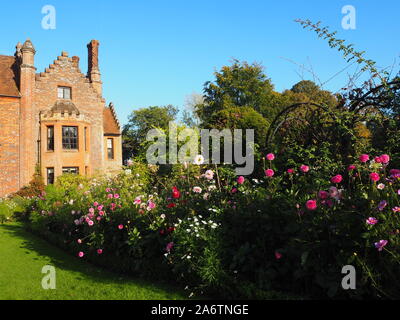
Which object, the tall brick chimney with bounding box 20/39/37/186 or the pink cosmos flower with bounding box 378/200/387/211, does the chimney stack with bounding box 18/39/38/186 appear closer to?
the tall brick chimney with bounding box 20/39/37/186

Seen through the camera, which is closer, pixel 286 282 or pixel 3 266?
pixel 286 282

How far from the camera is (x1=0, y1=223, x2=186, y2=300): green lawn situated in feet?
16.0

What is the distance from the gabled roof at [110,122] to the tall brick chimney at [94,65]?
2.74 m

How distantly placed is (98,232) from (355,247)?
470 centimetres

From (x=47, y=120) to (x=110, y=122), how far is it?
6.17 metres

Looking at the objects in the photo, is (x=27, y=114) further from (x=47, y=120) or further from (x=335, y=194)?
(x=335, y=194)

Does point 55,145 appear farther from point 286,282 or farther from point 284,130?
point 286,282

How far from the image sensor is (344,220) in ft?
12.7

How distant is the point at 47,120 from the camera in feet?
70.8

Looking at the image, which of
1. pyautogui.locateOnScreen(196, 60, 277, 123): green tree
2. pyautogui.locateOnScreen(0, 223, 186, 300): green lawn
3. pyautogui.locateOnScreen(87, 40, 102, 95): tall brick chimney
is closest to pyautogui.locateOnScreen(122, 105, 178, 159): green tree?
pyautogui.locateOnScreen(196, 60, 277, 123): green tree

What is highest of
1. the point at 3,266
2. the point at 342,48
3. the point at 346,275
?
the point at 342,48

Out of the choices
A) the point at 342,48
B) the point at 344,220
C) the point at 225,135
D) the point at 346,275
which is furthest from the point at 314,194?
the point at 225,135

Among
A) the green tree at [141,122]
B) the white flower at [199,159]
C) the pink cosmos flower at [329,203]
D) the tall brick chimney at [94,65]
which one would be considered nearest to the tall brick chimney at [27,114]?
the tall brick chimney at [94,65]

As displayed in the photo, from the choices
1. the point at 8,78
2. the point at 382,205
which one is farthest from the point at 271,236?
the point at 8,78
